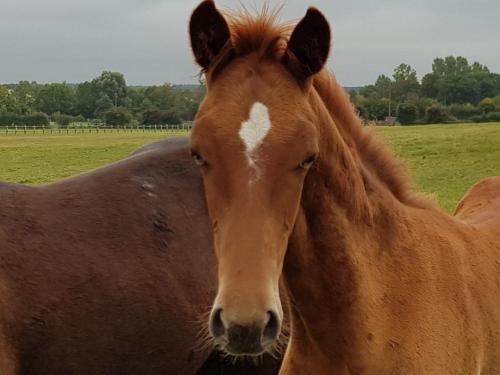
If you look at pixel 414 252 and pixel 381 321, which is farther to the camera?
pixel 414 252

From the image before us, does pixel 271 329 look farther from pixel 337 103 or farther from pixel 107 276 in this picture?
pixel 107 276

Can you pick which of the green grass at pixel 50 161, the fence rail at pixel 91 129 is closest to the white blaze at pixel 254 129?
the green grass at pixel 50 161

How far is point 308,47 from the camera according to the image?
249 centimetres

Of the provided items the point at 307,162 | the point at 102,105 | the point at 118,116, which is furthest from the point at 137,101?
the point at 307,162

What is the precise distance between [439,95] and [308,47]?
2792 inches

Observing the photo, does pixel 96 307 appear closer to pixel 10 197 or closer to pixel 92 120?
pixel 10 197

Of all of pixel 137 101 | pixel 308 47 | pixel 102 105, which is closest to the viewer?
pixel 308 47

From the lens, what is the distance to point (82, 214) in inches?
147

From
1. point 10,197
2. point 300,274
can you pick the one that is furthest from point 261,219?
point 10,197

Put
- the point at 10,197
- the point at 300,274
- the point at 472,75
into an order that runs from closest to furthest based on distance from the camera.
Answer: the point at 300,274
the point at 10,197
the point at 472,75

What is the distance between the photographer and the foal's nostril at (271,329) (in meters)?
2.07

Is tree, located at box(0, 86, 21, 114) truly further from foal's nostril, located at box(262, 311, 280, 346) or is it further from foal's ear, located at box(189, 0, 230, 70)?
foal's nostril, located at box(262, 311, 280, 346)

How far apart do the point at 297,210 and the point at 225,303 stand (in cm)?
52

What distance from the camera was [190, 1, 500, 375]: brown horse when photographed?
2.22 metres
